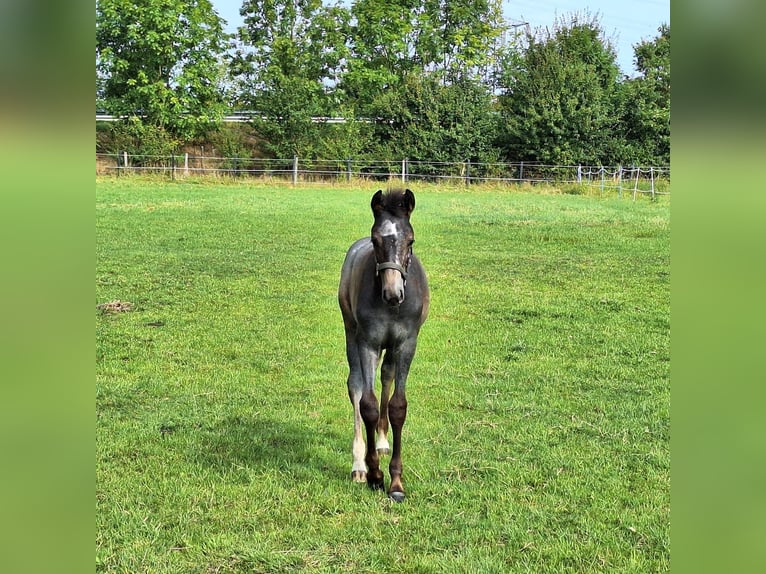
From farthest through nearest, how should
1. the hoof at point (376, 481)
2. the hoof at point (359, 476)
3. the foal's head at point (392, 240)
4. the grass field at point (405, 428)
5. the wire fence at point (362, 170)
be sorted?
the wire fence at point (362, 170), the hoof at point (359, 476), the hoof at point (376, 481), the foal's head at point (392, 240), the grass field at point (405, 428)

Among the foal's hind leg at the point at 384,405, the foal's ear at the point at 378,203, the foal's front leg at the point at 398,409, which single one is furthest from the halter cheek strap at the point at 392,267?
the foal's hind leg at the point at 384,405

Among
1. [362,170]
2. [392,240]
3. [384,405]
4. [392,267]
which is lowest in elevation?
[384,405]

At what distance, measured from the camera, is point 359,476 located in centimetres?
479

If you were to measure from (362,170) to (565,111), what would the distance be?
10828 mm

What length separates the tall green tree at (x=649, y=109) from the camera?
111ft

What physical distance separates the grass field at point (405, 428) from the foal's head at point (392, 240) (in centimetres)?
144

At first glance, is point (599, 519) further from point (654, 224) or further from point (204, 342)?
point (654, 224)

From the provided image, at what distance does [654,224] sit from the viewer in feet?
63.9

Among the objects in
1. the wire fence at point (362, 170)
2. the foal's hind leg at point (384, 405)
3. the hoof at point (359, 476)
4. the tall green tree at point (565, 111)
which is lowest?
the hoof at point (359, 476)

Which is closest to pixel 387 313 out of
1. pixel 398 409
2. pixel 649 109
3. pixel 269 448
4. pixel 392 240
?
pixel 392 240

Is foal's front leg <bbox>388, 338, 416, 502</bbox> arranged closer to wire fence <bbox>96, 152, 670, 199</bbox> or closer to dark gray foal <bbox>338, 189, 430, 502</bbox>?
dark gray foal <bbox>338, 189, 430, 502</bbox>

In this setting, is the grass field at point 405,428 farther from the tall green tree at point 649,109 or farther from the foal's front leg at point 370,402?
the tall green tree at point 649,109

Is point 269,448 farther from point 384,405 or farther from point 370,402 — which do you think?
point 370,402
